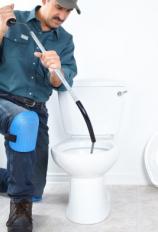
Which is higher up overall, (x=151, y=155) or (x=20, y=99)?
(x=20, y=99)

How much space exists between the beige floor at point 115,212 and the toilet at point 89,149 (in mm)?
51

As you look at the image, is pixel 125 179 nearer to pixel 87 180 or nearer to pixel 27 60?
pixel 87 180

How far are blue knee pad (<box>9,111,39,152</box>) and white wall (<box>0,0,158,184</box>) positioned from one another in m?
0.73

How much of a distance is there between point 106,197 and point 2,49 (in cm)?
83

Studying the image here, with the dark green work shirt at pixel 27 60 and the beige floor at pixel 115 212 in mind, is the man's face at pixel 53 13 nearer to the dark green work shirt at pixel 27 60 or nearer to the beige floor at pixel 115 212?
the dark green work shirt at pixel 27 60

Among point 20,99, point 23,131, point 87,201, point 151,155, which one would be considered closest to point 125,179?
point 151,155

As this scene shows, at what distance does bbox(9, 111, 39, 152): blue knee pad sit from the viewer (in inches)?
48.3

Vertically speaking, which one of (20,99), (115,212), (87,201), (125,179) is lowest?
(125,179)

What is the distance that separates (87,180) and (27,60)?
59 cm

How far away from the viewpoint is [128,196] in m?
1.81

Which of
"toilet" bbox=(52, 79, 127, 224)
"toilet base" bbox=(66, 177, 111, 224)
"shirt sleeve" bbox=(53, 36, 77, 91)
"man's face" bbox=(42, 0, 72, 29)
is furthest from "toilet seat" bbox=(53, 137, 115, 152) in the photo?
"man's face" bbox=(42, 0, 72, 29)

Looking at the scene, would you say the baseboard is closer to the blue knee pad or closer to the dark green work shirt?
the dark green work shirt

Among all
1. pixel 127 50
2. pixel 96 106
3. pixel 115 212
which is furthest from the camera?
pixel 127 50

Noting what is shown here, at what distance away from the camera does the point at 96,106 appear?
1770 mm
